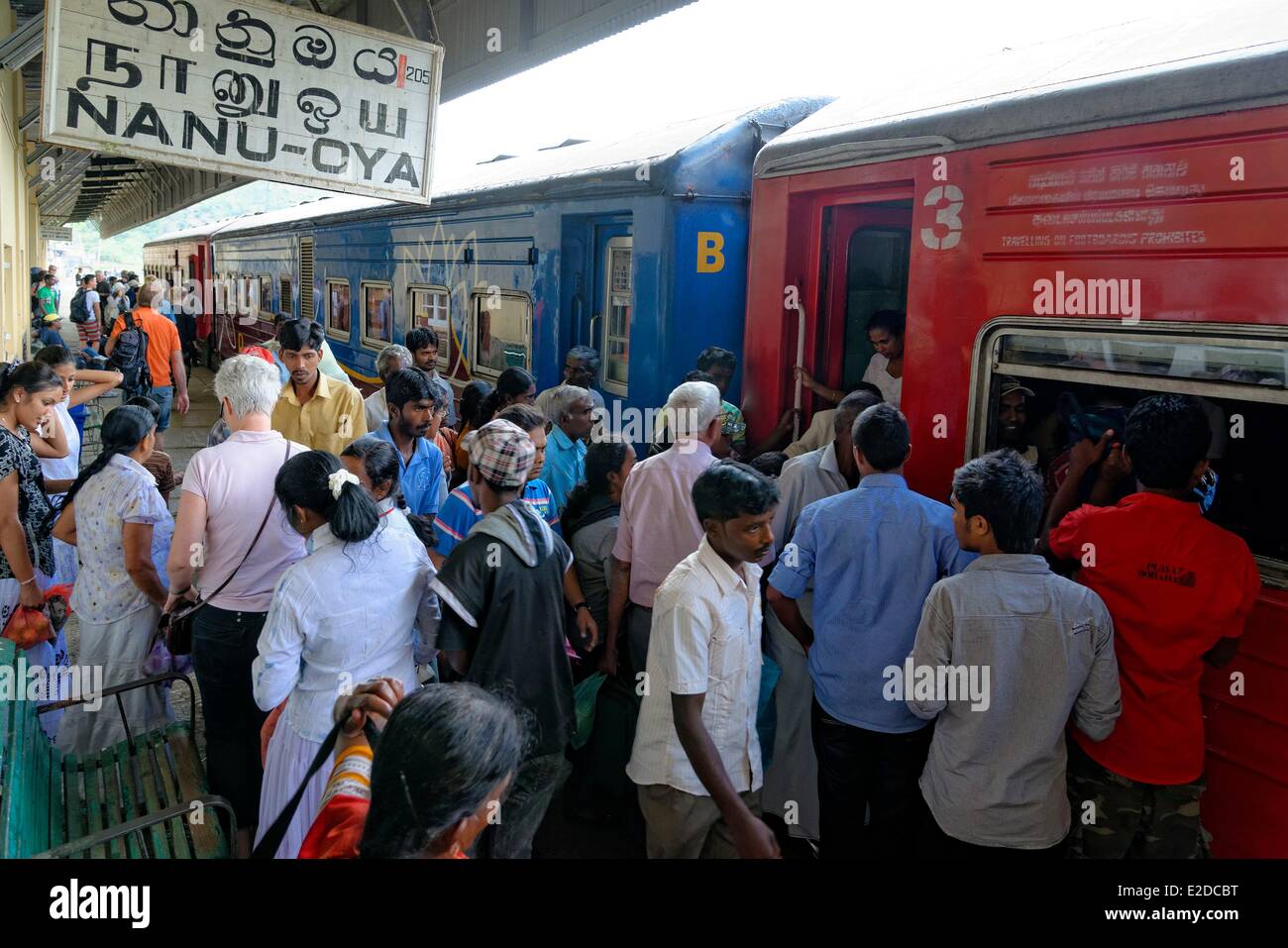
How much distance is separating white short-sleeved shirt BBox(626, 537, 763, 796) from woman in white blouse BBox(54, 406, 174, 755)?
2.13 m

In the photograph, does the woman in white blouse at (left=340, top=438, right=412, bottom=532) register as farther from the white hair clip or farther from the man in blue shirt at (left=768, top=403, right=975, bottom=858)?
the man in blue shirt at (left=768, top=403, right=975, bottom=858)

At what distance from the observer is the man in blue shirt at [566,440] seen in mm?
4289

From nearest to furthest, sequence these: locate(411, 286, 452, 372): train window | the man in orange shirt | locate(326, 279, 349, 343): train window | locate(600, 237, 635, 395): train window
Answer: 1. locate(600, 237, 635, 395): train window
2. locate(411, 286, 452, 372): train window
3. the man in orange shirt
4. locate(326, 279, 349, 343): train window

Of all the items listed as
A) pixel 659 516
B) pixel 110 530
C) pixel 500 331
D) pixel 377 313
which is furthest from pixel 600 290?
pixel 377 313

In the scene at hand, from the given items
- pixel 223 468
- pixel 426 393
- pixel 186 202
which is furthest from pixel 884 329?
pixel 186 202

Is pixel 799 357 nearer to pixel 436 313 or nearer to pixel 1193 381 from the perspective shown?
pixel 1193 381

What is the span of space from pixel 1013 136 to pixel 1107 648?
5.86ft

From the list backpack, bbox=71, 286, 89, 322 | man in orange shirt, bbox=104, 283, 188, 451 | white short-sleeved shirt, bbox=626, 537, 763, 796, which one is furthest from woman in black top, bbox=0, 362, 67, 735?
backpack, bbox=71, 286, 89, 322

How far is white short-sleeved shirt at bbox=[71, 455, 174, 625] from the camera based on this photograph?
3.55m

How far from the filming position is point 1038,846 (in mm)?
2545

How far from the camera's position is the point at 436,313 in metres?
8.51

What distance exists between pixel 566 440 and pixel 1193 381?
2.51 metres

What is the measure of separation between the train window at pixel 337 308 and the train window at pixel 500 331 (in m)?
4.43
